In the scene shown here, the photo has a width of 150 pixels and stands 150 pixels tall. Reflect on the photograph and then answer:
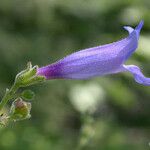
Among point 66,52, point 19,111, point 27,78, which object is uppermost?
point 66,52

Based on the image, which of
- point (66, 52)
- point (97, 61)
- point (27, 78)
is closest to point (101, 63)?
point (97, 61)

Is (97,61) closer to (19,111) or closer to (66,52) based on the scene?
(19,111)

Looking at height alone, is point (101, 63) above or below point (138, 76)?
above

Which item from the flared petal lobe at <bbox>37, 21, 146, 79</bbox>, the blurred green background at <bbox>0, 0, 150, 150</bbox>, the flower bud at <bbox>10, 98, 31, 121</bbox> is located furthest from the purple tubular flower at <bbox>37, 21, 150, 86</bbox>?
the blurred green background at <bbox>0, 0, 150, 150</bbox>

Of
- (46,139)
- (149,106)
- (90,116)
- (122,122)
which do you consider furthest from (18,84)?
(149,106)

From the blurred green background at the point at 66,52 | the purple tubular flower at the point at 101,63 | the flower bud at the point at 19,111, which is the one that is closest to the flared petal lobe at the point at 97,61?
A: the purple tubular flower at the point at 101,63

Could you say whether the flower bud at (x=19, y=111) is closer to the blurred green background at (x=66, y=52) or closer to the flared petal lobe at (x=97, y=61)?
the flared petal lobe at (x=97, y=61)

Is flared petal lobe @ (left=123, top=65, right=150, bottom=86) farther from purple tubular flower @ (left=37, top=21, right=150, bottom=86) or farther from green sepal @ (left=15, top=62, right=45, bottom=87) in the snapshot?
green sepal @ (left=15, top=62, right=45, bottom=87)

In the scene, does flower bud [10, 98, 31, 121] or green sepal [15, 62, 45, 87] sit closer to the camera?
flower bud [10, 98, 31, 121]
